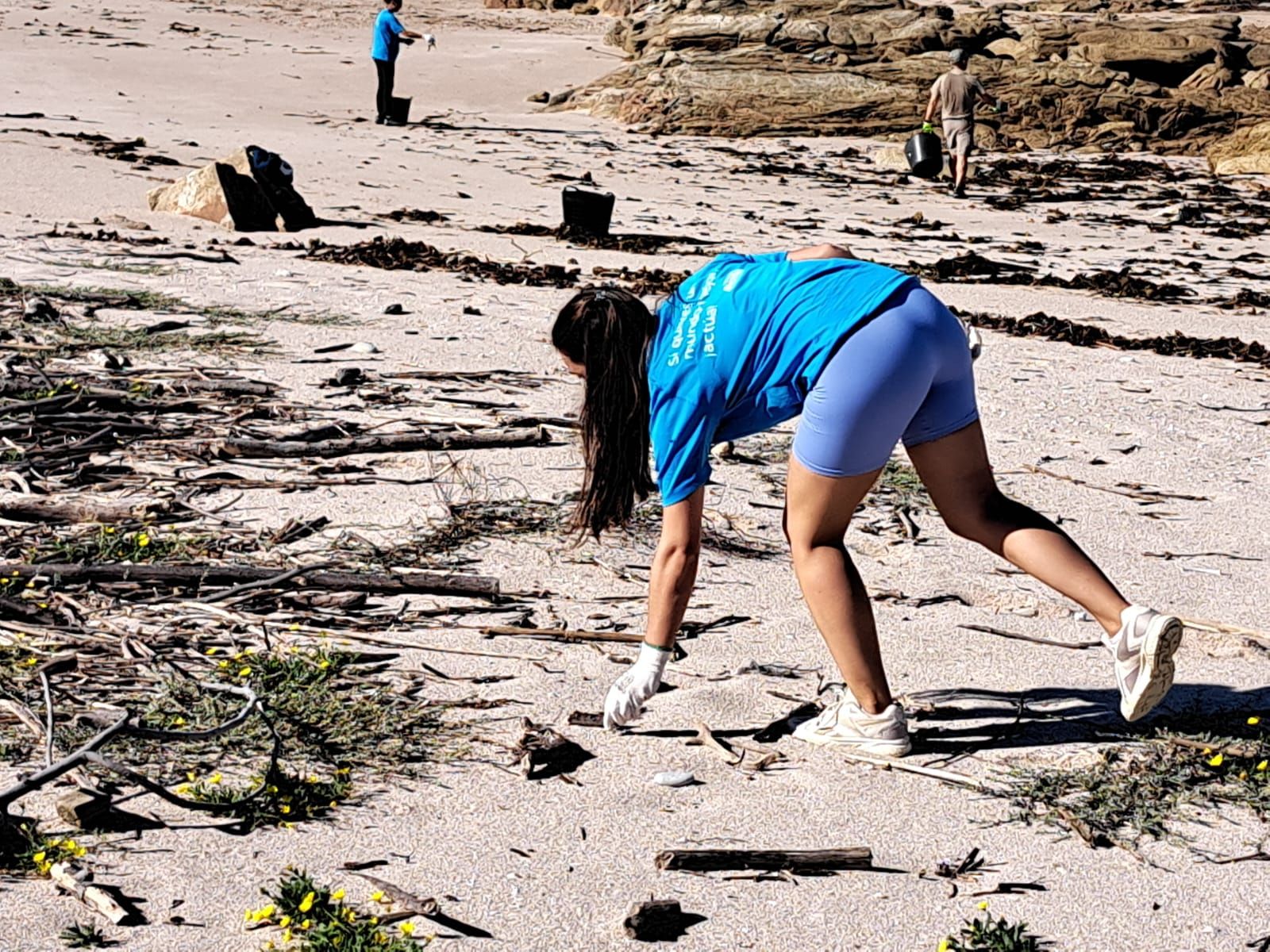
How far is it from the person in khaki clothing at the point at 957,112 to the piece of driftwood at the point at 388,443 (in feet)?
40.5

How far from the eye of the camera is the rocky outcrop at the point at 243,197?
1227 cm

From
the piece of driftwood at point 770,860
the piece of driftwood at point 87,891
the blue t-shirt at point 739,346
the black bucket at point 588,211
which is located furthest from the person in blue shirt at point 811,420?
the black bucket at point 588,211

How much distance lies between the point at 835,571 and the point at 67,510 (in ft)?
9.40

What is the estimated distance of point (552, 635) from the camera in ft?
15.1

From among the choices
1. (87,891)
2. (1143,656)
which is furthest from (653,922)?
(1143,656)

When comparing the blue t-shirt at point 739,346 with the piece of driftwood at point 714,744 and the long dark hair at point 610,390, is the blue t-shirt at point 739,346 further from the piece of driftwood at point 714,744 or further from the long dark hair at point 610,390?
the piece of driftwood at point 714,744

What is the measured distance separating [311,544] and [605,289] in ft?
6.32

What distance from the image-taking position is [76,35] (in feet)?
89.1

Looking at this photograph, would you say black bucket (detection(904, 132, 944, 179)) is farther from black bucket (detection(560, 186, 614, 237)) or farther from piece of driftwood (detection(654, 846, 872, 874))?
piece of driftwood (detection(654, 846, 872, 874))

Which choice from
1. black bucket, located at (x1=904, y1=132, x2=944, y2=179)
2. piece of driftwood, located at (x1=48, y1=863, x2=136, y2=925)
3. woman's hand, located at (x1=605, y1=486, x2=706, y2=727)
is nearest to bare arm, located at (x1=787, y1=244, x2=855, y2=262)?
woman's hand, located at (x1=605, y1=486, x2=706, y2=727)

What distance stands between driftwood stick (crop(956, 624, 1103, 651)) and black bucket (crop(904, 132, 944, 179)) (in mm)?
14036

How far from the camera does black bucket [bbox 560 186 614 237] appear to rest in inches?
505

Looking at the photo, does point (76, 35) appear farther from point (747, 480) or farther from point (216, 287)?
point (747, 480)

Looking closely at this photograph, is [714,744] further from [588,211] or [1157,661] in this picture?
[588,211]
